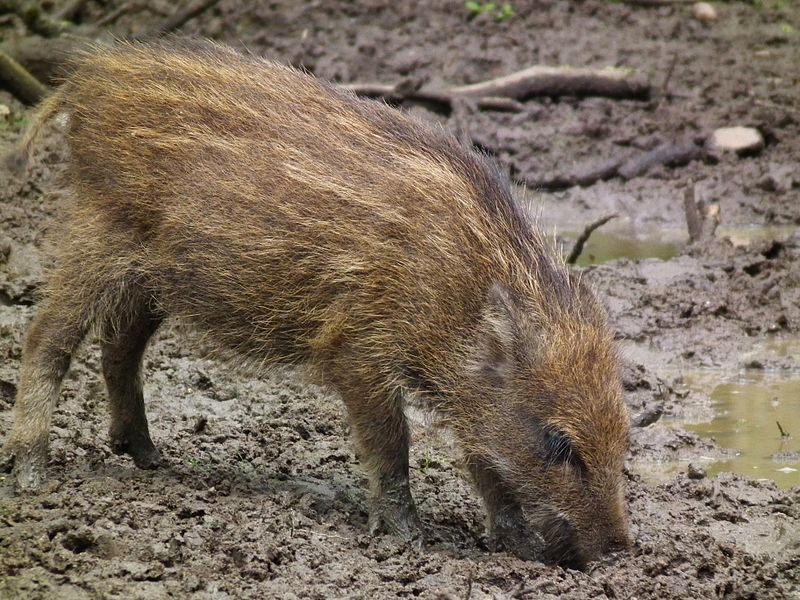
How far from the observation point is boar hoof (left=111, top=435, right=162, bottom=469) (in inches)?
223

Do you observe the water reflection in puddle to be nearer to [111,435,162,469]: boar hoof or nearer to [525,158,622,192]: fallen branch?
[111,435,162,469]: boar hoof

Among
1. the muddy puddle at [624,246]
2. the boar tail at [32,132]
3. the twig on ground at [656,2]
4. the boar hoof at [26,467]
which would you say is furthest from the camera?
the twig on ground at [656,2]

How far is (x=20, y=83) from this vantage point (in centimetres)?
958

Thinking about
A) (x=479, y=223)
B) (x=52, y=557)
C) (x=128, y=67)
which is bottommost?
(x=52, y=557)

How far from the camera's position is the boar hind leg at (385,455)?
16.6 feet

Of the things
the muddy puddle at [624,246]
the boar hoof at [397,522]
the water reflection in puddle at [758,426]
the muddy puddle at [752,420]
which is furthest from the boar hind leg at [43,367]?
the muddy puddle at [624,246]

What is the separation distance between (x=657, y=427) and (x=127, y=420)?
2795mm

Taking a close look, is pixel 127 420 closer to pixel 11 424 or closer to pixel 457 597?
pixel 11 424

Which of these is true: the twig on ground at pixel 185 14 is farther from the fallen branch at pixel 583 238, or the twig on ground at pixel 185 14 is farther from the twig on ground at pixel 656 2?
the twig on ground at pixel 656 2

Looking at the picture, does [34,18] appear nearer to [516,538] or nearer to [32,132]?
[32,132]

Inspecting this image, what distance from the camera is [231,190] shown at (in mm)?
5168

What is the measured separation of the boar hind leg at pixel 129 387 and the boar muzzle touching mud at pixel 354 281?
0.09 metres

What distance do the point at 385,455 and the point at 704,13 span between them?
1077 centimetres

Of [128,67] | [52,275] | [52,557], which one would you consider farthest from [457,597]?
[128,67]
